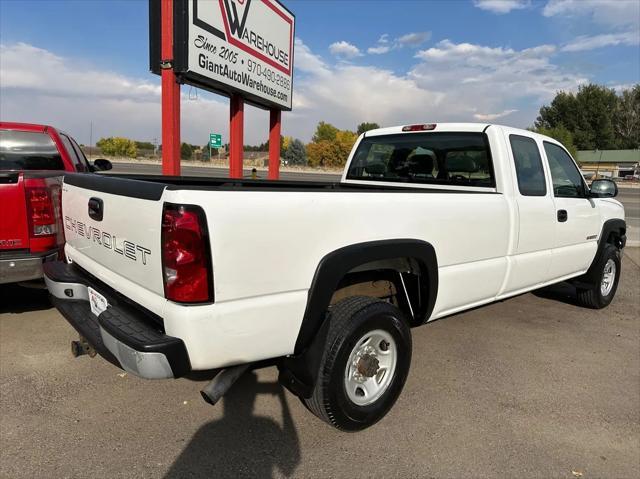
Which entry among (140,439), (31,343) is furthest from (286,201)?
(31,343)

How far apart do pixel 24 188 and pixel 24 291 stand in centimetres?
217

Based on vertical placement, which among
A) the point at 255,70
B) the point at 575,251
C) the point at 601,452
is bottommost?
the point at 601,452

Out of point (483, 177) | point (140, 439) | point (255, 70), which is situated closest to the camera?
point (140, 439)

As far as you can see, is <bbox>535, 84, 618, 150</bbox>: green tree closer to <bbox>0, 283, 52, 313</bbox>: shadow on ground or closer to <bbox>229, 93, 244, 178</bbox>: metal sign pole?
<bbox>229, 93, 244, 178</bbox>: metal sign pole

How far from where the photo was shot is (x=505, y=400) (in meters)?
3.29

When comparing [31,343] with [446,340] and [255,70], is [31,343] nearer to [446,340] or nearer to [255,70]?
[446,340]

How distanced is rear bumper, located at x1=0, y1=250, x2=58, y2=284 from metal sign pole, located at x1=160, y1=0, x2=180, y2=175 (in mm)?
3318

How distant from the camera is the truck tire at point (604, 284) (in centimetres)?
528

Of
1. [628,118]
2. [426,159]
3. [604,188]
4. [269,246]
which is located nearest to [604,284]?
[604,188]

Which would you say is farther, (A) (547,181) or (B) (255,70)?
(B) (255,70)

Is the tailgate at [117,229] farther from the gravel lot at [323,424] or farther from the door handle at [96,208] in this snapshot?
the gravel lot at [323,424]

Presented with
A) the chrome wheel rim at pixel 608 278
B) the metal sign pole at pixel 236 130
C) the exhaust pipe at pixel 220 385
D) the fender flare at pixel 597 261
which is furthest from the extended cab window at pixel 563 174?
the metal sign pole at pixel 236 130

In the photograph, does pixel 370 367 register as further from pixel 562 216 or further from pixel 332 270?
pixel 562 216

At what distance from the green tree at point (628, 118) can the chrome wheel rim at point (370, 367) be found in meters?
93.0
